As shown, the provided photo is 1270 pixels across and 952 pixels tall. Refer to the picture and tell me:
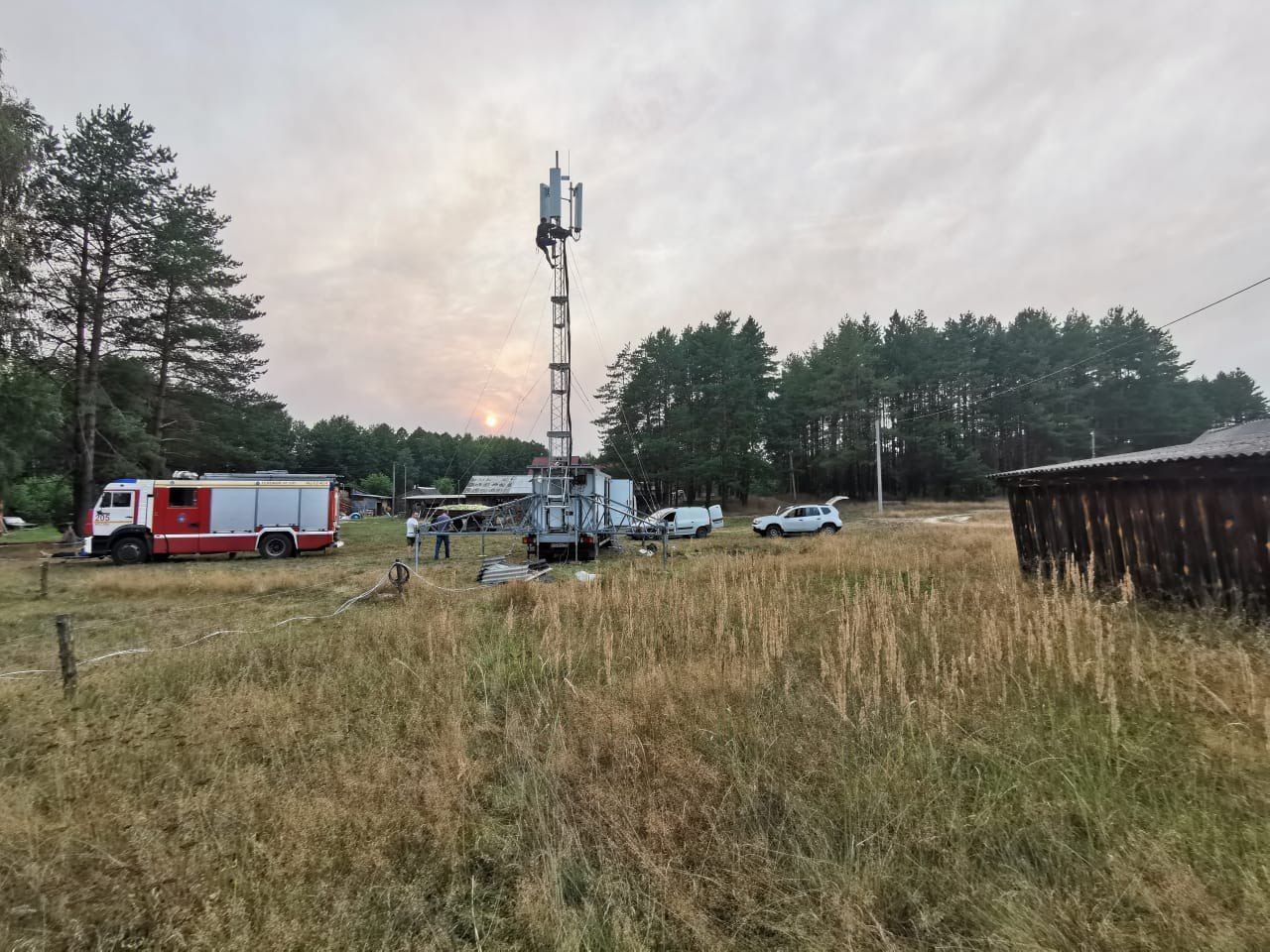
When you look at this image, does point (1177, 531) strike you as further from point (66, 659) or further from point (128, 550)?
point (128, 550)

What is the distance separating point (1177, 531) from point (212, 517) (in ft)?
82.2

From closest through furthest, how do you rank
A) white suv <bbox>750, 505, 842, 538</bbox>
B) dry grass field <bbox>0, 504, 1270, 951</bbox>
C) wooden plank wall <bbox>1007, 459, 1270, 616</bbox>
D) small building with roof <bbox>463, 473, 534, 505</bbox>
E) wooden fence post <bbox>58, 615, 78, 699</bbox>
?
dry grass field <bbox>0, 504, 1270, 951</bbox>
wooden fence post <bbox>58, 615, 78, 699</bbox>
wooden plank wall <bbox>1007, 459, 1270, 616</bbox>
white suv <bbox>750, 505, 842, 538</bbox>
small building with roof <bbox>463, 473, 534, 505</bbox>

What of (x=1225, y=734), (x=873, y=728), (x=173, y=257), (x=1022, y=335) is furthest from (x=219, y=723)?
(x=1022, y=335)

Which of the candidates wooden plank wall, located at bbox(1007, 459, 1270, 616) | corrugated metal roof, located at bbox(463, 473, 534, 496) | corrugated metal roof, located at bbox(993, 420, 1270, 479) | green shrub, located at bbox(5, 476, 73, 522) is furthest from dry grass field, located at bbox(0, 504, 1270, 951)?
corrugated metal roof, located at bbox(463, 473, 534, 496)

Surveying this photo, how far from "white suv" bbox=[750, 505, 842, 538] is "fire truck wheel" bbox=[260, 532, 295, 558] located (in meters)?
21.4

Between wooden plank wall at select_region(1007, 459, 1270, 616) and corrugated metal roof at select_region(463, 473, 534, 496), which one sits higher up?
corrugated metal roof at select_region(463, 473, 534, 496)

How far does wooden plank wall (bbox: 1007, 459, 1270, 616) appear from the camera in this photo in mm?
5953

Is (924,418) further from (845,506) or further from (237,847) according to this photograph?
(237,847)

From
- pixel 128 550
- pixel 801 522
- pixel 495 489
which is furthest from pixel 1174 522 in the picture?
pixel 495 489

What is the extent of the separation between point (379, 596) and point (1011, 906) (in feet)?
32.6

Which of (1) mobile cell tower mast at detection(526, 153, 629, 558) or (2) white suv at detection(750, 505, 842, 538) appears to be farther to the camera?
(2) white suv at detection(750, 505, 842, 538)

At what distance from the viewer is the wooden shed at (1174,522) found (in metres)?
5.96

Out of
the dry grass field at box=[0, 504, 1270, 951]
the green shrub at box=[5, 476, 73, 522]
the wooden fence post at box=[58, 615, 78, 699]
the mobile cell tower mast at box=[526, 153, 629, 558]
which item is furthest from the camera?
the green shrub at box=[5, 476, 73, 522]

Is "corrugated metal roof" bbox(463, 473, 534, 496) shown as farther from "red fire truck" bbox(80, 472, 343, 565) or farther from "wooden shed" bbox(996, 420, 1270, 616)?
"wooden shed" bbox(996, 420, 1270, 616)
